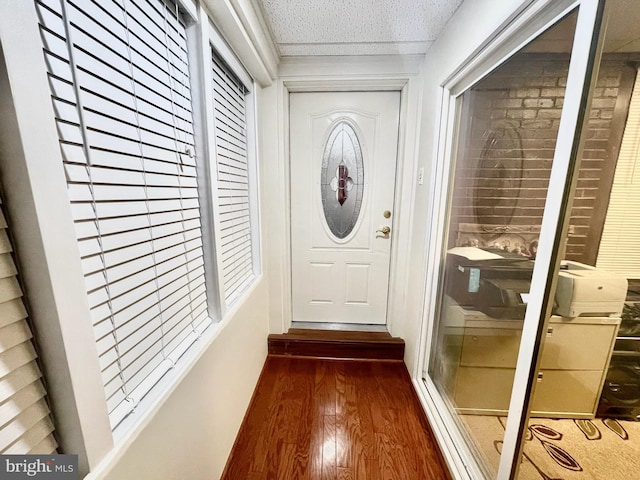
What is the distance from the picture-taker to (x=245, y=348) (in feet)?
4.83

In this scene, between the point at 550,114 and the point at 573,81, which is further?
the point at 550,114

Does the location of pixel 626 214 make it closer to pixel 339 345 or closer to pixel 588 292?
pixel 588 292

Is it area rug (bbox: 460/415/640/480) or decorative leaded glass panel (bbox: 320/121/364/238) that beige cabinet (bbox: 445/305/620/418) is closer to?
area rug (bbox: 460/415/640/480)

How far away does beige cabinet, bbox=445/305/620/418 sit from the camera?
1.22 metres

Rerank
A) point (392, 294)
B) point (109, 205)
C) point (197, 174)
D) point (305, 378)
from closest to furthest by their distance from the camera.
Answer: point (109, 205), point (197, 174), point (305, 378), point (392, 294)

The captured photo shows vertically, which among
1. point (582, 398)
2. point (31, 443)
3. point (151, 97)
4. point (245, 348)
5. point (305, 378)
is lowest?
point (305, 378)

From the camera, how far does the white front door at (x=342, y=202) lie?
193 centimetres

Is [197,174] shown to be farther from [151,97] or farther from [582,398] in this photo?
[582,398]

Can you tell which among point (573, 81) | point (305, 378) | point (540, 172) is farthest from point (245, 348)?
point (573, 81)

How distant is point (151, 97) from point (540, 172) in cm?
136

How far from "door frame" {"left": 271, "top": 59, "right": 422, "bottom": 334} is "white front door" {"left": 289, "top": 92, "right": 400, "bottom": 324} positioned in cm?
7

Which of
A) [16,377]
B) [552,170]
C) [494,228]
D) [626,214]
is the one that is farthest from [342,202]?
[16,377]

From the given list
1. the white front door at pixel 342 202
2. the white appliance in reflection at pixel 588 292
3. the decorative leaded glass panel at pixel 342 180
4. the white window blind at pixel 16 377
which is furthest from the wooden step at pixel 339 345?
the white window blind at pixel 16 377

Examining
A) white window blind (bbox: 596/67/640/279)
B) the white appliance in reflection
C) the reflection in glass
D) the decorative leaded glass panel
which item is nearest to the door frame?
→ the decorative leaded glass panel
